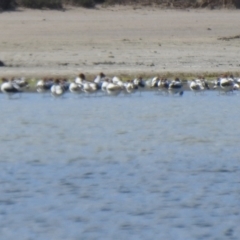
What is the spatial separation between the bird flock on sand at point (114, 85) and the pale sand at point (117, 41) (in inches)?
46.9

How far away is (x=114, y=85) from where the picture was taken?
1619 centimetres

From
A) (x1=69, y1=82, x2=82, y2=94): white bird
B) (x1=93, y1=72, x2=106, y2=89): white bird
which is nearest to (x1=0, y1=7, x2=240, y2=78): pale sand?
(x1=93, y1=72, x2=106, y2=89): white bird

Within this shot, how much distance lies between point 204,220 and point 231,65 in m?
10.8

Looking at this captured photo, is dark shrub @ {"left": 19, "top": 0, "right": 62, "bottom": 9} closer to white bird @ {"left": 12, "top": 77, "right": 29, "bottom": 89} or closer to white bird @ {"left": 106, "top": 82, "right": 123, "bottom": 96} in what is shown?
white bird @ {"left": 12, "top": 77, "right": 29, "bottom": 89}

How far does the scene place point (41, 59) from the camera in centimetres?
1886

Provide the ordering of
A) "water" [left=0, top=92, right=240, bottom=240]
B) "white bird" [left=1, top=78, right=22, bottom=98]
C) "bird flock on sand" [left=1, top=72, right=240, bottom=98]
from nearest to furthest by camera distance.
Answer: "water" [left=0, top=92, right=240, bottom=240] → "white bird" [left=1, top=78, right=22, bottom=98] → "bird flock on sand" [left=1, top=72, right=240, bottom=98]

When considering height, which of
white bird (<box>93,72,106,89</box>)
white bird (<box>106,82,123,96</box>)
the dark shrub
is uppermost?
the dark shrub

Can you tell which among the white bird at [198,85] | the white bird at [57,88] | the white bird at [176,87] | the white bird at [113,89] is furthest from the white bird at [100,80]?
the white bird at [198,85]

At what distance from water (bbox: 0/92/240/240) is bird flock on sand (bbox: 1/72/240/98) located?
0.60ft

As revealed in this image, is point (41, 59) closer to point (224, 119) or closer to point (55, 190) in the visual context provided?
point (224, 119)

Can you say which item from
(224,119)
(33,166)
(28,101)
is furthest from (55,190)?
(28,101)

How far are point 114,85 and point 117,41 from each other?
457 centimetres

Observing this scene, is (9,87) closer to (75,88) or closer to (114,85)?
(75,88)

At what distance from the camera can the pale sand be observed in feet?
60.5
